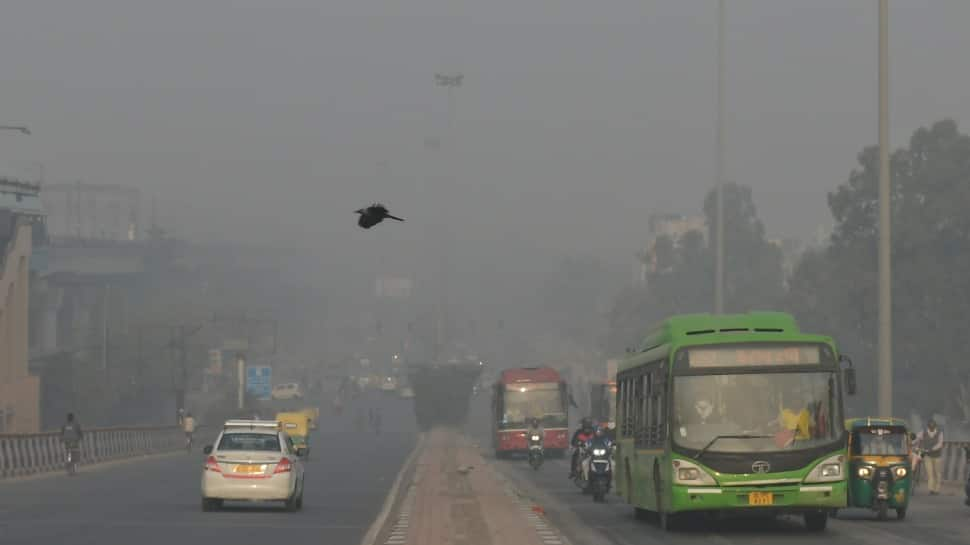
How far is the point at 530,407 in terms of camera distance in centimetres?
6744

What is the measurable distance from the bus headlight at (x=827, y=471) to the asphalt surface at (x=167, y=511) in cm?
614

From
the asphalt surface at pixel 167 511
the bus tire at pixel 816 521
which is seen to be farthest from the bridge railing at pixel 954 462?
the bus tire at pixel 816 521

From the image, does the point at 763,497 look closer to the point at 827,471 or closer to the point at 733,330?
the point at 827,471

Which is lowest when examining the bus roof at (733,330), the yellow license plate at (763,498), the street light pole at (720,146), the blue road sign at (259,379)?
the blue road sign at (259,379)

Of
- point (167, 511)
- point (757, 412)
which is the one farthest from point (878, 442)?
point (167, 511)

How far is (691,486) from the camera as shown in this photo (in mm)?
23328

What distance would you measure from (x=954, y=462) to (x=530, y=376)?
26.7 metres

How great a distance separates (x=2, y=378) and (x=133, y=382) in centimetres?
3066

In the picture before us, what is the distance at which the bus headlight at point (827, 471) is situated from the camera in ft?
75.9

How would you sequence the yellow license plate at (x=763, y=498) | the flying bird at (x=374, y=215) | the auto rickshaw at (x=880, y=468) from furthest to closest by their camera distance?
the auto rickshaw at (x=880, y=468) → the yellow license plate at (x=763, y=498) → the flying bird at (x=374, y=215)

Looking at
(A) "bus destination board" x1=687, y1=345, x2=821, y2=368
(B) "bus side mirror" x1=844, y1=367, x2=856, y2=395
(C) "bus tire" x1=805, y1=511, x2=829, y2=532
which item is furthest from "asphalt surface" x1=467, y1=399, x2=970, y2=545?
(A) "bus destination board" x1=687, y1=345, x2=821, y2=368

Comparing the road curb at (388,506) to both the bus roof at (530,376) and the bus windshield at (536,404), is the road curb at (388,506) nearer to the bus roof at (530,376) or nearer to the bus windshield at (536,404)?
the bus windshield at (536,404)

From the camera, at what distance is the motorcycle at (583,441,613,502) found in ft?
118

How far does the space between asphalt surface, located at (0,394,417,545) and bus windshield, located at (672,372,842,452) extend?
16.0ft
